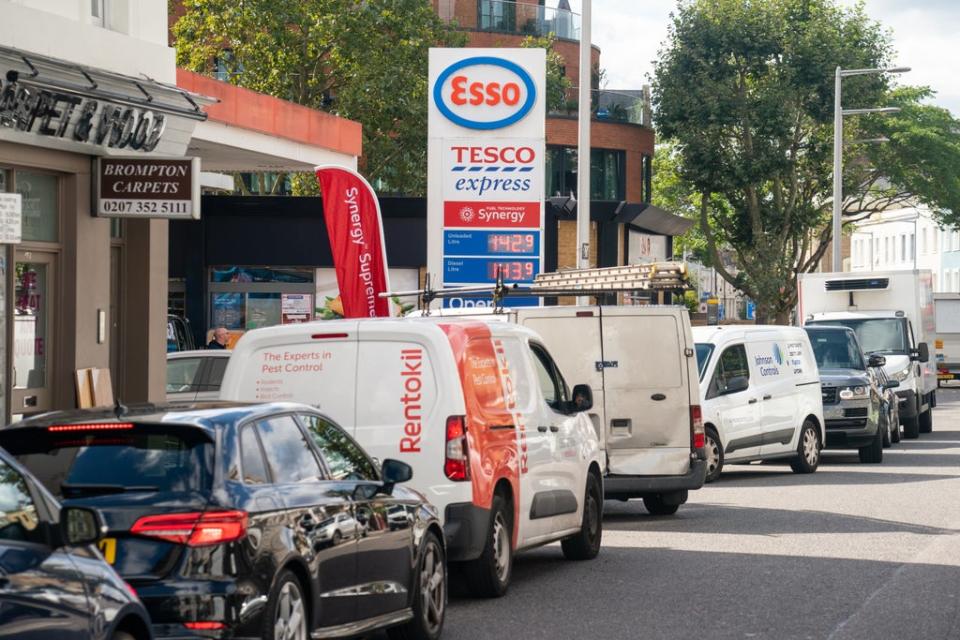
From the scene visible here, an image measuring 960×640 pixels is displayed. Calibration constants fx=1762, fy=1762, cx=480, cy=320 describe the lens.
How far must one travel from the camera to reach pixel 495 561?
1129 centimetres

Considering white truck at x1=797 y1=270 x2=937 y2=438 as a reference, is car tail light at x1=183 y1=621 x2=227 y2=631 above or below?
below

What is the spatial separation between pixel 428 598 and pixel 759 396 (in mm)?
12934

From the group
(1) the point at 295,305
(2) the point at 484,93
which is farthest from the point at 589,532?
(1) the point at 295,305

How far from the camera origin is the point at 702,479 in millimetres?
16828

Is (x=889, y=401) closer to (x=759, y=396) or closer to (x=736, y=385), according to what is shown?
(x=759, y=396)

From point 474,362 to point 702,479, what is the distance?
6004mm

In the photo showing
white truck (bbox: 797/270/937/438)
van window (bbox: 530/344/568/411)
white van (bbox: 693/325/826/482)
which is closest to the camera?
van window (bbox: 530/344/568/411)

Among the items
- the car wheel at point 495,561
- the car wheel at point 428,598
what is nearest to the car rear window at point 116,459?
the car wheel at point 428,598

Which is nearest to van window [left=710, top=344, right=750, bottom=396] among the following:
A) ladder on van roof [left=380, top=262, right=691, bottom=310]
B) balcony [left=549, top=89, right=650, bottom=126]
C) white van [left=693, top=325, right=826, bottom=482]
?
white van [left=693, top=325, right=826, bottom=482]

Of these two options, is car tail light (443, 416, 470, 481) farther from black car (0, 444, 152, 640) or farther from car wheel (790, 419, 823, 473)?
car wheel (790, 419, 823, 473)

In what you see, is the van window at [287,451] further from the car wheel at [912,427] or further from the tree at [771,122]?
the tree at [771,122]

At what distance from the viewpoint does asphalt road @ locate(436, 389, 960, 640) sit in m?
10.1

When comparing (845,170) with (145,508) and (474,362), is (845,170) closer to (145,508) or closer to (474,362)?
(474,362)

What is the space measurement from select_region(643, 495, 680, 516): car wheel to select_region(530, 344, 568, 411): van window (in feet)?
15.2
